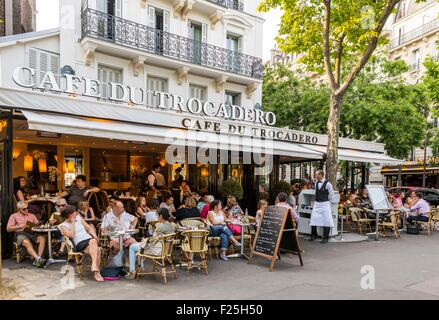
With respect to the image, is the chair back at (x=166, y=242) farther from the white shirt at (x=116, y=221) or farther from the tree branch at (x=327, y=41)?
the tree branch at (x=327, y=41)

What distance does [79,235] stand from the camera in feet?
20.3

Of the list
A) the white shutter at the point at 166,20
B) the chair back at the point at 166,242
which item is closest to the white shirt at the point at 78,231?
the chair back at the point at 166,242

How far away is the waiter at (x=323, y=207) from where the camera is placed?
9.35 m

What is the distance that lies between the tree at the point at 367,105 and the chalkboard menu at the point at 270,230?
13993mm

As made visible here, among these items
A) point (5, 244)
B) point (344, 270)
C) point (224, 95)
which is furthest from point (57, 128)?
point (224, 95)

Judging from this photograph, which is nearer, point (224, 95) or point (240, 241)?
point (240, 241)

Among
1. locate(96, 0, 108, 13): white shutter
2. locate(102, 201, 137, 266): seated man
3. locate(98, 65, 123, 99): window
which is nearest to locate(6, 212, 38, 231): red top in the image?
locate(102, 201, 137, 266): seated man

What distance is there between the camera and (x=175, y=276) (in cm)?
613

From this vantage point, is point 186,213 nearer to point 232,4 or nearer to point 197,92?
point 197,92

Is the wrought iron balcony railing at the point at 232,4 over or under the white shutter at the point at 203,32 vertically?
over

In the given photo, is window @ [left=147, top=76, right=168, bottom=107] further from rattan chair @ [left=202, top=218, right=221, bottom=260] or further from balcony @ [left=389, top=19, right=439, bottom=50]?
balcony @ [left=389, top=19, right=439, bottom=50]

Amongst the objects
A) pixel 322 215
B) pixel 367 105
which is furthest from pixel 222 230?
pixel 367 105

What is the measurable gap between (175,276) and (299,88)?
63.3 feet
